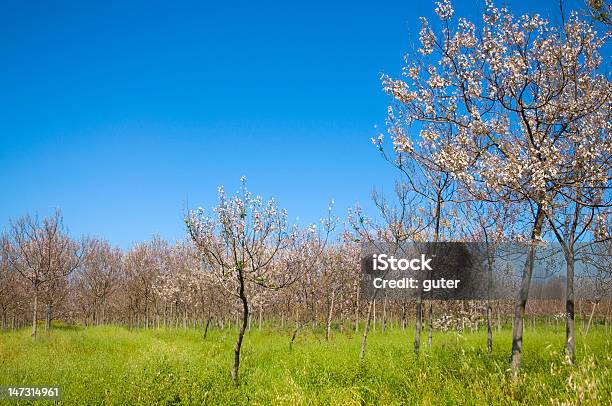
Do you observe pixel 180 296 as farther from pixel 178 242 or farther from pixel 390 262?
pixel 390 262

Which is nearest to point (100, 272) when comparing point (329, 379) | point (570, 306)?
point (329, 379)

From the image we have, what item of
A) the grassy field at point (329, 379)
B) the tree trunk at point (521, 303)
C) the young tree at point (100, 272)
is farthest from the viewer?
the young tree at point (100, 272)

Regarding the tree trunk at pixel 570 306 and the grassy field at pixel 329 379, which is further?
the tree trunk at pixel 570 306

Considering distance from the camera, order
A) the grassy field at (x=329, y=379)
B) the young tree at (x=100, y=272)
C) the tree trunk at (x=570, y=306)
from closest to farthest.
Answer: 1. the grassy field at (x=329, y=379)
2. the tree trunk at (x=570, y=306)
3. the young tree at (x=100, y=272)

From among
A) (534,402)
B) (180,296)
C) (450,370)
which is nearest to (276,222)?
(450,370)

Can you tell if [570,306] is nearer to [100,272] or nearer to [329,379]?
[329,379]

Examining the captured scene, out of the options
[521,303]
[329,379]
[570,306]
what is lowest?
[329,379]

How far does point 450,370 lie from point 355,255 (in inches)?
1024

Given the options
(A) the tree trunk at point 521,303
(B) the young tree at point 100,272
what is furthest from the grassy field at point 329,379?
(B) the young tree at point 100,272

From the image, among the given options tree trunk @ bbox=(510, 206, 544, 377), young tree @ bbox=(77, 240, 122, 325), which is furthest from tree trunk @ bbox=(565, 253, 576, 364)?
young tree @ bbox=(77, 240, 122, 325)

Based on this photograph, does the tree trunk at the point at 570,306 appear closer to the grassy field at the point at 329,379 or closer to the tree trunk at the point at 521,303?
the grassy field at the point at 329,379

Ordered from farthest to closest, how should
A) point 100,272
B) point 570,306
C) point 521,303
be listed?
point 100,272
point 570,306
point 521,303

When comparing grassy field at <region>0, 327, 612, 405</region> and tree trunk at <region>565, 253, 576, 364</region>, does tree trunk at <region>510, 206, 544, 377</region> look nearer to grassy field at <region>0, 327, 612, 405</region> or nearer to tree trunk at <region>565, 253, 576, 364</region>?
grassy field at <region>0, 327, 612, 405</region>

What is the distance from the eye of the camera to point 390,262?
19.7 metres
